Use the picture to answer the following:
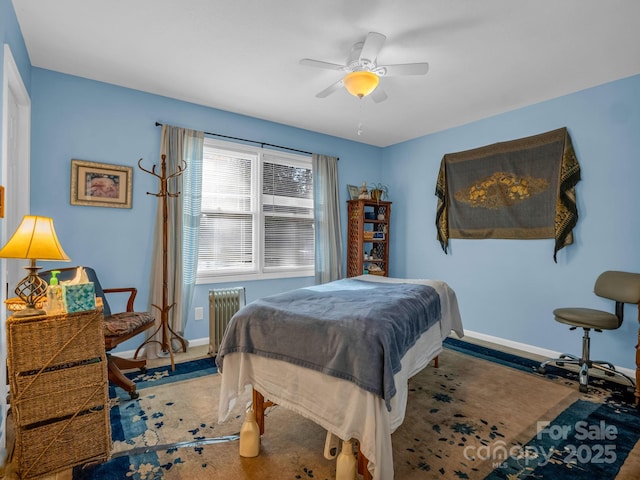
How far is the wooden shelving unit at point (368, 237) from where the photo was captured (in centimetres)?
455

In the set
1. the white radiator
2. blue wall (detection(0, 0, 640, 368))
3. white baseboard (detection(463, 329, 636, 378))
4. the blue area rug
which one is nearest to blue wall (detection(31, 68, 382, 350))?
blue wall (detection(0, 0, 640, 368))

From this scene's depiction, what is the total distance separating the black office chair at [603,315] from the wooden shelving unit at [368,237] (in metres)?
2.27

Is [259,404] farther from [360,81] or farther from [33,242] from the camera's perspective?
[360,81]

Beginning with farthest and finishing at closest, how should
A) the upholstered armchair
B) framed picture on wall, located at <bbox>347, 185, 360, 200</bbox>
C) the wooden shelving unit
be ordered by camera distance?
framed picture on wall, located at <bbox>347, 185, 360, 200</bbox> → the wooden shelving unit → the upholstered armchair

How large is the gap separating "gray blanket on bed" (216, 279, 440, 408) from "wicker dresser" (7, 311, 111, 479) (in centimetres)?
68

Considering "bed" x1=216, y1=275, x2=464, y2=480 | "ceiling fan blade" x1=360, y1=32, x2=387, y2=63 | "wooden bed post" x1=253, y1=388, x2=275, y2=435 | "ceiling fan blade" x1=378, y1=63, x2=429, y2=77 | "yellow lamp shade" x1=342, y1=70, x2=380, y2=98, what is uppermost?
"ceiling fan blade" x1=360, y1=32, x2=387, y2=63

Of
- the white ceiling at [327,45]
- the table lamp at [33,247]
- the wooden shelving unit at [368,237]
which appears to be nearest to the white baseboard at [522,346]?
the wooden shelving unit at [368,237]

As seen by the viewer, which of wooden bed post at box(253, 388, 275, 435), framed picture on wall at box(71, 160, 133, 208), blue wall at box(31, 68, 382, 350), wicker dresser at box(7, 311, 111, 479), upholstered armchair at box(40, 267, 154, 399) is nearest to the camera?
wicker dresser at box(7, 311, 111, 479)

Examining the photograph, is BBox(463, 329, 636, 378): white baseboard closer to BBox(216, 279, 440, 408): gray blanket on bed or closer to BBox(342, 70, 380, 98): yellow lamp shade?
BBox(216, 279, 440, 408): gray blanket on bed

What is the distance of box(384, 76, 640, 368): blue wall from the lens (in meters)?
2.91

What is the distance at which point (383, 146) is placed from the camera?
202 inches

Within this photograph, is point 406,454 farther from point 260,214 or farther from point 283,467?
point 260,214

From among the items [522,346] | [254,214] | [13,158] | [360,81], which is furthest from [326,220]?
[13,158]

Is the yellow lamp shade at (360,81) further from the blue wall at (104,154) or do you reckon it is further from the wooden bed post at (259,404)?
the wooden bed post at (259,404)
